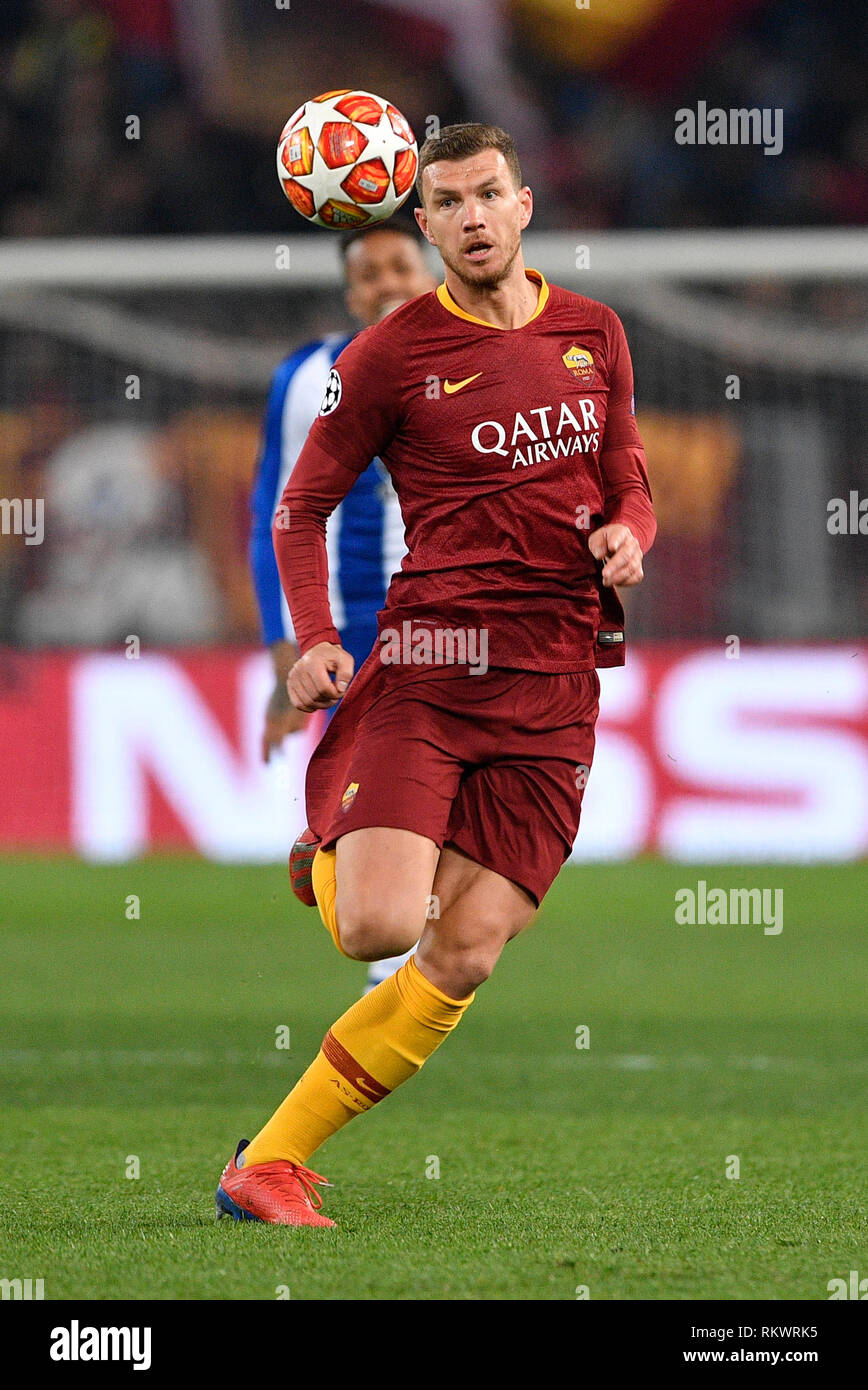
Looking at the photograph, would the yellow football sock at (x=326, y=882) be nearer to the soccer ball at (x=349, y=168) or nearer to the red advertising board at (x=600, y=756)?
the soccer ball at (x=349, y=168)

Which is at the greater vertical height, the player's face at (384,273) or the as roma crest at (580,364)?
the player's face at (384,273)

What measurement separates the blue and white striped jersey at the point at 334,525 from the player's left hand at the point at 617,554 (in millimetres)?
1538

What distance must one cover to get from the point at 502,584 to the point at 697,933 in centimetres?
538

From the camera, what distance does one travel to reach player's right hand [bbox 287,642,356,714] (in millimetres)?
3715

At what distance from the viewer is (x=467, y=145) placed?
3898 millimetres

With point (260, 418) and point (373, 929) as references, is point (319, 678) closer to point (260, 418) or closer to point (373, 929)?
point (373, 929)

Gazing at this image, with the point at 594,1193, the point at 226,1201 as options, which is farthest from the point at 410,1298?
the point at 594,1193

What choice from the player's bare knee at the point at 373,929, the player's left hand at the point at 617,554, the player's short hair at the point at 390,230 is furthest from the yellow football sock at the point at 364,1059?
the player's short hair at the point at 390,230

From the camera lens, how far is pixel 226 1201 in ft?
12.6

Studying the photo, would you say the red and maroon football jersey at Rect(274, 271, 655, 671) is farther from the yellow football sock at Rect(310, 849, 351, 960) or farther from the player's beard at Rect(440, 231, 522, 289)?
the yellow football sock at Rect(310, 849, 351, 960)

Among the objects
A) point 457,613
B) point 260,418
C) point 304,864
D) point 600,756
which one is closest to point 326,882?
point 304,864

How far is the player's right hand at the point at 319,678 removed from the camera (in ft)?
12.2

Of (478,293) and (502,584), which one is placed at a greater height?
(478,293)

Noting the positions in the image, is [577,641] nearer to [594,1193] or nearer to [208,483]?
[594,1193]
